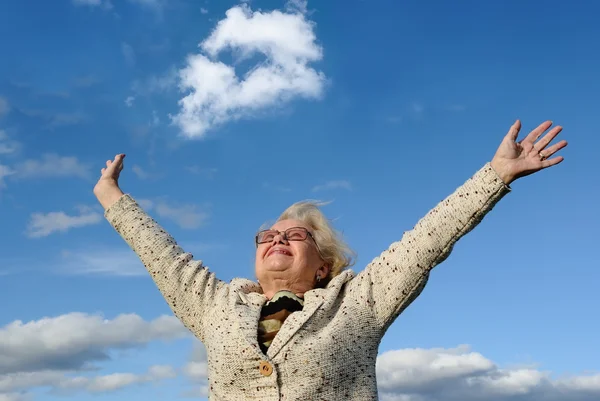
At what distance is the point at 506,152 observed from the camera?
415 centimetres

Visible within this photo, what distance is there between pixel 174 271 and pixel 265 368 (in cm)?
106

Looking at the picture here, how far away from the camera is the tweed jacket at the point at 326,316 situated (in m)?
4.09

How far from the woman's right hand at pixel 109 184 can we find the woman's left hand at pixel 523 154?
2.66 meters

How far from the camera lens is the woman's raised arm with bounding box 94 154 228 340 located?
4758 millimetres

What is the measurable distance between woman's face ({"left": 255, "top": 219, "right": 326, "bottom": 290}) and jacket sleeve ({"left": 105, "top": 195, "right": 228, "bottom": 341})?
361 mm

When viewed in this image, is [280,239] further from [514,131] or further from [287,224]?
[514,131]

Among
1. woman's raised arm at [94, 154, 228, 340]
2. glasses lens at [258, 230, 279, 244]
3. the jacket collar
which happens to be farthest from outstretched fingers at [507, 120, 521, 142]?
woman's raised arm at [94, 154, 228, 340]

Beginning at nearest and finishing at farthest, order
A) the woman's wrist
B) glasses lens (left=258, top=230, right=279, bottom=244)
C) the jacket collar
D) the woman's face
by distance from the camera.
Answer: the jacket collar
the woman's face
glasses lens (left=258, top=230, right=279, bottom=244)
the woman's wrist

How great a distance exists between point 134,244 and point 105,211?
0.37 metres

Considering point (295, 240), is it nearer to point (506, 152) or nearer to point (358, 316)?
point (358, 316)

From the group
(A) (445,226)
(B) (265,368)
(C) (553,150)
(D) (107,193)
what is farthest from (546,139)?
(D) (107,193)

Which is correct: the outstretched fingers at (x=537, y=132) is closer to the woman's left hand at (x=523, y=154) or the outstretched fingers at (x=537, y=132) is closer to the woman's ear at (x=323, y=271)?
the woman's left hand at (x=523, y=154)

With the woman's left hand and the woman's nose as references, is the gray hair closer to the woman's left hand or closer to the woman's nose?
the woman's nose

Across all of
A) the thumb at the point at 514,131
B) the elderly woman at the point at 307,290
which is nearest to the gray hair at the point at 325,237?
the elderly woman at the point at 307,290
